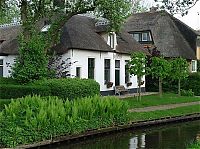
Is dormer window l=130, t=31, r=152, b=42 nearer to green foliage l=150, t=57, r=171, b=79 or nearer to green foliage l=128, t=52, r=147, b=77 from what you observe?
green foliage l=150, t=57, r=171, b=79

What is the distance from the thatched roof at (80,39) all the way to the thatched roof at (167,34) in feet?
29.4

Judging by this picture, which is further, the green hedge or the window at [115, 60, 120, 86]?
the green hedge

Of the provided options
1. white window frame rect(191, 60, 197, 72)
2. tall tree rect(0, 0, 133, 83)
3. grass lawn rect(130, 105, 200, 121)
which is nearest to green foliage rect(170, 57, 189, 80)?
grass lawn rect(130, 105, 200, 121)

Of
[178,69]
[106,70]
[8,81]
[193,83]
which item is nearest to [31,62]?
[8,81]

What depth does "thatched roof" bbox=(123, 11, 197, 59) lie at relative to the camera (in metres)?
45.0

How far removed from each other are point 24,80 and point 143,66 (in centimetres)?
812

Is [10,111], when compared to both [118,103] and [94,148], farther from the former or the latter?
[118,103]

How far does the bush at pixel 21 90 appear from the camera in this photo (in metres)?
22.0

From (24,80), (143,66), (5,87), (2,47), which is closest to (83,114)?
(5,87)

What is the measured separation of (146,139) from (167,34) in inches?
1192

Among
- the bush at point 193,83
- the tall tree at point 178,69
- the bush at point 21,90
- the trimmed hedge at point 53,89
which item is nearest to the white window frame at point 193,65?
the bush at point 193,83

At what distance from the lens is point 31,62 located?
26.1m

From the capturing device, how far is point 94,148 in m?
15.4

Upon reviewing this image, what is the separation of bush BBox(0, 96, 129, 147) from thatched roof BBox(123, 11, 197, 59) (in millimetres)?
27307
